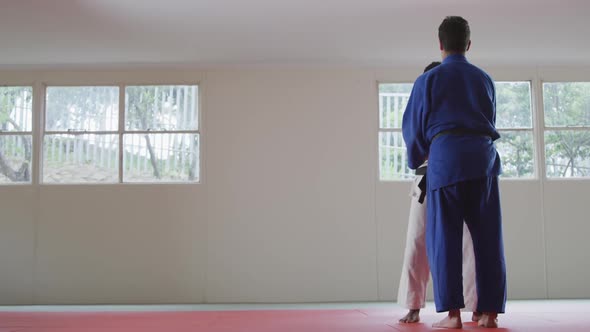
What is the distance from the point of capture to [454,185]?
2.69m

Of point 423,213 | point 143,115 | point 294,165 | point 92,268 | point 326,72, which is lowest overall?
point 92,268

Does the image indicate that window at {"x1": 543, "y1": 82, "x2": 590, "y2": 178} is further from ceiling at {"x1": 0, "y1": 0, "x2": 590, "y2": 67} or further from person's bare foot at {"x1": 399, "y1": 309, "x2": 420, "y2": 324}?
person's bare foot at {"x1": 399, "y1": 309, "x2": 420, "y2": 324}

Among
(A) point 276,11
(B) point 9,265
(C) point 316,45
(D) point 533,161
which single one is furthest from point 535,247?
(B) point 9,265

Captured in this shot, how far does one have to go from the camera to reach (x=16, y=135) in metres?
6.74

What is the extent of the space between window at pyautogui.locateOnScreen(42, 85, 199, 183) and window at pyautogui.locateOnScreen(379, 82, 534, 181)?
1.99 metres

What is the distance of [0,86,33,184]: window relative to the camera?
6746 mm

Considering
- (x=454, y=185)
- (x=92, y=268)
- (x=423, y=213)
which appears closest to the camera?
(x=454, y=185)

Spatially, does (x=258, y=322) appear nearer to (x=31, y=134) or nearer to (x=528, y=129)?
(x=31, y=134)

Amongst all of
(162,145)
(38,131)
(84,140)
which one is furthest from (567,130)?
(38,131)

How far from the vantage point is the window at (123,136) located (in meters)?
6.73

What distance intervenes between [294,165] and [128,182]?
1743 mm

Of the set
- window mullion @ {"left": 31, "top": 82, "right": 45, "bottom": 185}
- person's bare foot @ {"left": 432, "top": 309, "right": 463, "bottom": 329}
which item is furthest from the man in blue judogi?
window mullion @ {"left": 31, "top": 82, "right": 45, "bottom": 185}

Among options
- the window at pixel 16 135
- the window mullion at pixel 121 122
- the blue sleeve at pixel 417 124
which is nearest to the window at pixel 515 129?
the window mullion at pixel 121 122

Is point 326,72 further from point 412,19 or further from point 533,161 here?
point 533,161
